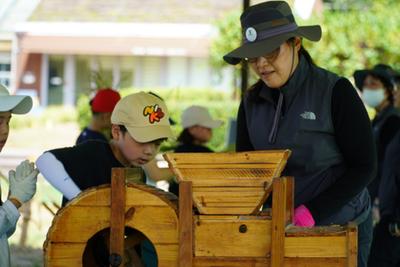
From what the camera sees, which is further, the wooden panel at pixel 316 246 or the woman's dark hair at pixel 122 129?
the woman's dark hair at pixel 122 129

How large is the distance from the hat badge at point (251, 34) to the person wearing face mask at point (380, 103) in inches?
135

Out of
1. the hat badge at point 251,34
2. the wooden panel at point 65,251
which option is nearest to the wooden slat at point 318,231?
the wooden panel at point 65,251

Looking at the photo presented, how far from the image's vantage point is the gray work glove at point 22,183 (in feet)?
9.88

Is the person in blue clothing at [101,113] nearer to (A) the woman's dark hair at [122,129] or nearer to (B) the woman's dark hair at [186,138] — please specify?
(B) the woman's dark hair at [186,138]

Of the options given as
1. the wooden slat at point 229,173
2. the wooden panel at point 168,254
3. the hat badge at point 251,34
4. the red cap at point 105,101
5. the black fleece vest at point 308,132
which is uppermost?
the red cap at point 105,101

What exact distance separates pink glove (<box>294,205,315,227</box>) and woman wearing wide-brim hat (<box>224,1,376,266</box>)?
55 millimetres

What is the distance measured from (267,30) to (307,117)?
0.33 meters

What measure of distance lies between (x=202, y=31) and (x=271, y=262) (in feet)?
87.5

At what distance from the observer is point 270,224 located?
2.63 metres

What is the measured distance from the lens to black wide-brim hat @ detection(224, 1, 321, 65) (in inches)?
122

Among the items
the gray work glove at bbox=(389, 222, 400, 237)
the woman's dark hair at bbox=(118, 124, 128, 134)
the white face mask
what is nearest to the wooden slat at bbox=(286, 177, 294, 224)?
the woman's dark hair at bbox=(118, 124, 128, 134)

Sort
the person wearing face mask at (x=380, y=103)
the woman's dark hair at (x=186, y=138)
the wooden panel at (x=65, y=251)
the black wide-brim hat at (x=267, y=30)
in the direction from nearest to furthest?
the wooden panel at (x=65, y=251) → the black wide-brim hat at (x=267, y=30) → the woman's dark hair at (x=186, y=138) → the person wearing face mask at (x=380, y=103)

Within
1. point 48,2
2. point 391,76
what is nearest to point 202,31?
point 48,2

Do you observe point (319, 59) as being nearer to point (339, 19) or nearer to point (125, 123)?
point (339, 19)
